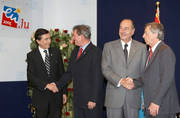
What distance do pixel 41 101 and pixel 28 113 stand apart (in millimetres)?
2253

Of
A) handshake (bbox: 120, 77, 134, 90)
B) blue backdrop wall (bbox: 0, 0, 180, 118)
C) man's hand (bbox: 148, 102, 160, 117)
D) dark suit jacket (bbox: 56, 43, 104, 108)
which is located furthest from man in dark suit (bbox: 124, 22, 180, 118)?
blue backdrop wall (bbox: 0, 0, 180, 118)

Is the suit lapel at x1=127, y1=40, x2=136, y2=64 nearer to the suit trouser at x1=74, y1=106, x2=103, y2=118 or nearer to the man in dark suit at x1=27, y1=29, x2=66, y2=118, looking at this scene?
the suit trouser at x1=74, y1=106, x2=103, y2=118

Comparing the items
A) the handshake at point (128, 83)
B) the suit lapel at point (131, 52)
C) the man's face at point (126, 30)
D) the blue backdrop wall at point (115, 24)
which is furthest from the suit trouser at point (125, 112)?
the blue backdrop wall at point (115, 24)

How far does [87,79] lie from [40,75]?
71 cm

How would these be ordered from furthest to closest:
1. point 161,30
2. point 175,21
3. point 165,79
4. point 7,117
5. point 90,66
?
point 7,117
point 175,21
point 90,66
point 161,30
point 165,79

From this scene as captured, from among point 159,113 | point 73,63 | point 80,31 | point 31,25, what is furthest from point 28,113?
point 159,113

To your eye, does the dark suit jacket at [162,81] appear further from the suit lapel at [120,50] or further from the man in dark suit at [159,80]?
the suit lapel at [120,50]

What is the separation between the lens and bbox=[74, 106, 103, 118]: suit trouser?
2963 mm

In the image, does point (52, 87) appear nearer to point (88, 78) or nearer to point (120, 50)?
point (88, 78)

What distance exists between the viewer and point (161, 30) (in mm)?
2619

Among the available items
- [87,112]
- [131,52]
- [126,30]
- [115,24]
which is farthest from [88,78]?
[115,24]

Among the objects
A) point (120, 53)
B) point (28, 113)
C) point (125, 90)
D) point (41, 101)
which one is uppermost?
point (120, 53)

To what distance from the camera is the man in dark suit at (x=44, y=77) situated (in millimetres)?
3156

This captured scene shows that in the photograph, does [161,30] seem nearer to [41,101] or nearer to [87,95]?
[87,95]
